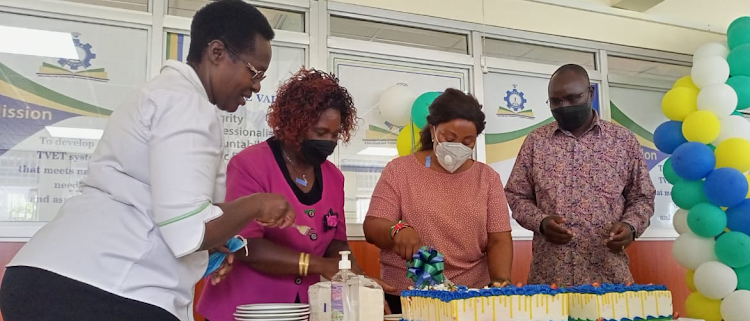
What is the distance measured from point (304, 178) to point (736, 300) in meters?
2.76

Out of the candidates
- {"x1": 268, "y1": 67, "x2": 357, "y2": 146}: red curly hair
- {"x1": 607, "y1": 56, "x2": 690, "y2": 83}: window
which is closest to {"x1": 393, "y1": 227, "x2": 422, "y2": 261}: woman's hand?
{"x1": 268, "y1": 67, "x2": 357, "y2": 146}: red curly hair

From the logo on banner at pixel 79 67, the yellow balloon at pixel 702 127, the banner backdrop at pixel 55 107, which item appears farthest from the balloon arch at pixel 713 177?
the logo on banner at pixel 79 67

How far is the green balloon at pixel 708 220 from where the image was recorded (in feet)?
11.5

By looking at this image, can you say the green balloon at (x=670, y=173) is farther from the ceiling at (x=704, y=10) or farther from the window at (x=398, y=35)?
the ceiling at (x=704, y=10)

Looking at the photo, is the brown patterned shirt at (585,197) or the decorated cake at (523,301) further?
the brown patterned shirt at (585,197)

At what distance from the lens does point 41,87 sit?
3455mm

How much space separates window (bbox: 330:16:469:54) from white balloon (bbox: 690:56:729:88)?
1578 mm

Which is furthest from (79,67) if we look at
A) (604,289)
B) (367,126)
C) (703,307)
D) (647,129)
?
(647,129)

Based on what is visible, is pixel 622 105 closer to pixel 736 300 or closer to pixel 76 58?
pixel 736 300

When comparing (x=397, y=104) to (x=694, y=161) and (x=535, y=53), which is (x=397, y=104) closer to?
(x=535, y=53)

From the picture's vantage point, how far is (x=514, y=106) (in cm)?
469

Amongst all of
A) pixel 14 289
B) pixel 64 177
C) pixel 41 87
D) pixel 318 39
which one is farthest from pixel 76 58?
pixel 14 289

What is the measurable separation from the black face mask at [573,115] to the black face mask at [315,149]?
44.9 inches

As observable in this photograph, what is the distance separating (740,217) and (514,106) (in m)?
1.76
